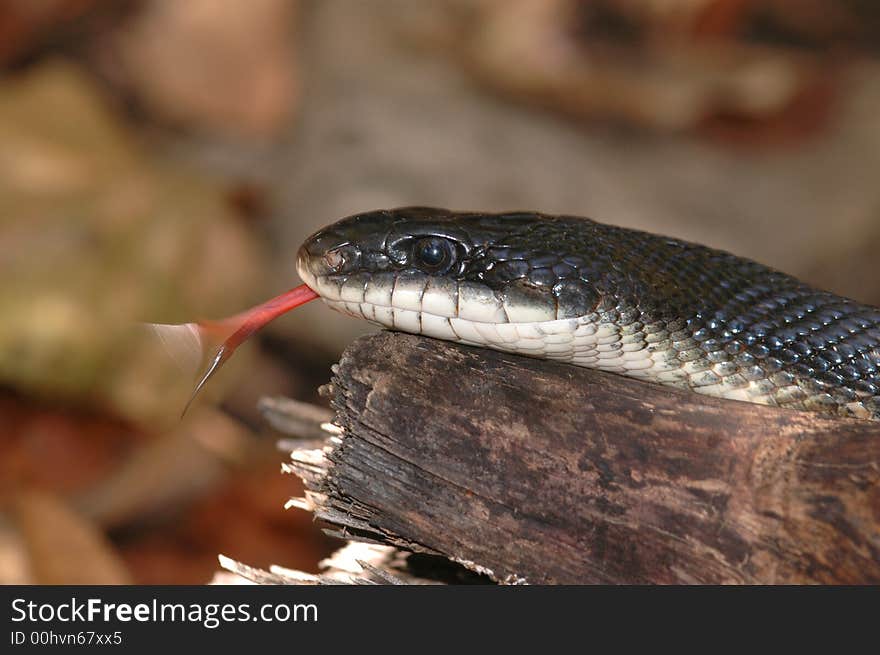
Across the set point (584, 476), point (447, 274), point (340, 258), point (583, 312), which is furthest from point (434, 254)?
point (584, 476)

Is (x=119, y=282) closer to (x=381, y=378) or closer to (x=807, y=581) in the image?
(x=381, y=378)

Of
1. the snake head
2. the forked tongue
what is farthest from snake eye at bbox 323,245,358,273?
the forked tongue

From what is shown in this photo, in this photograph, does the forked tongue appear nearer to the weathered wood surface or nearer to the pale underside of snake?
the pale underside of snake

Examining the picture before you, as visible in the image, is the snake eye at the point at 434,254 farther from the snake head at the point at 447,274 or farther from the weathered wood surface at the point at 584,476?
the weathered wood surface at the point at 584,476

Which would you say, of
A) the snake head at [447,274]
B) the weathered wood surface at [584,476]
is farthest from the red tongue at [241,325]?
the weathered wood surface at [584,476]

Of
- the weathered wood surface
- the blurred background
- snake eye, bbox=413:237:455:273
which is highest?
the blurred background

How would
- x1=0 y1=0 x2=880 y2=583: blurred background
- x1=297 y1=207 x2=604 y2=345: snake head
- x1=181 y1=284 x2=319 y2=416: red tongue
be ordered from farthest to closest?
x1=0 y1=0 x2=880 y2=583: blurred background, x1=181 y1=284 x2=319 y2=416: red tongue, x1=297 y1=207 x2=604 y2=345: snake head
